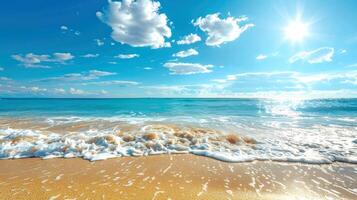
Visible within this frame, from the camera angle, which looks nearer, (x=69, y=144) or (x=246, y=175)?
(x=246, y=175)

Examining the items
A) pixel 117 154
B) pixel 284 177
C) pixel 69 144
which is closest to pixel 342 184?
pixel 284 177

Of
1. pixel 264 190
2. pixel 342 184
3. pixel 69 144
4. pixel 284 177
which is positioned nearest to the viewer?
pixel 264 190

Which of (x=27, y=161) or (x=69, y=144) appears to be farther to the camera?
(x=69, y=144)

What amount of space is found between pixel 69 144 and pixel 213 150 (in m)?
5.79

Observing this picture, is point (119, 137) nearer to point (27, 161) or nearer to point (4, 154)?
point (27, 161)

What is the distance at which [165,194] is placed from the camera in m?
4.05

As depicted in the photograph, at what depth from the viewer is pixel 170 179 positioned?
16.0 ft

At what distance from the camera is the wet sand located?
13.5ft

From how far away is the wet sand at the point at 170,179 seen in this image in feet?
13.5

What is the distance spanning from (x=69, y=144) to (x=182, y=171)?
486 centimetres

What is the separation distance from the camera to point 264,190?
4395mm

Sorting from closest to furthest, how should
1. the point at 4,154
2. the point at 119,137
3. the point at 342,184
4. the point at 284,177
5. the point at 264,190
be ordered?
the point at 264,190 < the point at 342,184 < the point at 284,177 < the point at 4,154 < the point at 119,137

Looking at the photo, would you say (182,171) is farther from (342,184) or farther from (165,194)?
(342,184)

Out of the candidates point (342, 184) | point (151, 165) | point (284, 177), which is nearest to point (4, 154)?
point (151, 165)
